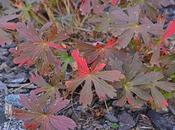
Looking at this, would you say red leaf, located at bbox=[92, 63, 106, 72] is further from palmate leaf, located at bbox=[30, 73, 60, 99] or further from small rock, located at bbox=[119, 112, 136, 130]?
small rock, located at bbox=[119, 112, 136, 130]

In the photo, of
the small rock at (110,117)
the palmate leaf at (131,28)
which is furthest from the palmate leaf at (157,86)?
the small rock at (110,117)

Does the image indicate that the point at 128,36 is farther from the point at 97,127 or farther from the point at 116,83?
the point at 97,127

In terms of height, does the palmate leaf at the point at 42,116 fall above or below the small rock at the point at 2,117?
above

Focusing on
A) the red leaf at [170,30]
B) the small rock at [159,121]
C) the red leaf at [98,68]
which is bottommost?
the small rock at [159,121]

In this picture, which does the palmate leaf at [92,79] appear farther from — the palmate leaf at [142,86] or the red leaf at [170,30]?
the red leaf at [170,30]

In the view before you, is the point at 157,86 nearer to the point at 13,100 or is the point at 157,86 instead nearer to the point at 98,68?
the point at 98,68

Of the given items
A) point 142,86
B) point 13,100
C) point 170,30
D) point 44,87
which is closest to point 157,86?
point 142,86

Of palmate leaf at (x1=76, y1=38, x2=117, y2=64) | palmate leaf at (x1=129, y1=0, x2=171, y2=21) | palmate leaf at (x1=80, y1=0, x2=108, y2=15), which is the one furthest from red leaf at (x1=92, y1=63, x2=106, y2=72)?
palmate leaf at (x1=129, y1=0, x2=171, y2=21)
